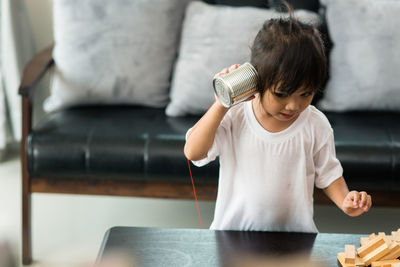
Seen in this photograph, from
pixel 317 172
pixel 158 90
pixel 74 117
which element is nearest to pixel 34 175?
pixel 74 117

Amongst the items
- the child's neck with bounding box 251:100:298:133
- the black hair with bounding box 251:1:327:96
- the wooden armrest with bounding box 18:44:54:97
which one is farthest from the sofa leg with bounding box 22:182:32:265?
the black hair with bounding box 251:1:327:96

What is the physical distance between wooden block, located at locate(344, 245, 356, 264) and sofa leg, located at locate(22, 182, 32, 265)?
127cm

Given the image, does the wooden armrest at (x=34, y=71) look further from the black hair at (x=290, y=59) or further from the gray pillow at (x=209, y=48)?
the black hair at (x=290, y=59)

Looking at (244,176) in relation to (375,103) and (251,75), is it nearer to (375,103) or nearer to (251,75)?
(251,75)

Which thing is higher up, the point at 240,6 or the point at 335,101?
the point at 240,6

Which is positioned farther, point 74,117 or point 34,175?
point 74,117

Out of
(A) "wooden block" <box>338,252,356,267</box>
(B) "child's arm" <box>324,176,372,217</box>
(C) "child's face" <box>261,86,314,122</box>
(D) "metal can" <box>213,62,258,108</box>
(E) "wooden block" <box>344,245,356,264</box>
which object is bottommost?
(A) "wooden block" <box>338,252,356,267</box>

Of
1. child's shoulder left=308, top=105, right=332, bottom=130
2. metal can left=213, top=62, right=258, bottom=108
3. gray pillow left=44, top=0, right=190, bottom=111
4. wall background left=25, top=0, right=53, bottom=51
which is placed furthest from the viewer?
wall background left=25, top=0, right=53, bottom=51

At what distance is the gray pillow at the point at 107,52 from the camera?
7.04ft

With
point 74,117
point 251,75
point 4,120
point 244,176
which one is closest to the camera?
point 251,75

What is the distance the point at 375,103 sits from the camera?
81.7 inches

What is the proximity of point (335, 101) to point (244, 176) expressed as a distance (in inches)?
40.5

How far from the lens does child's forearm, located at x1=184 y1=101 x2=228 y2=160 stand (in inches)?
42.9

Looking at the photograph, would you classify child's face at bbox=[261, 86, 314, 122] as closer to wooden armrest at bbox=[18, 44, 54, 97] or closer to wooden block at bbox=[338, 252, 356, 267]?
wooden block at bbox=[338, 252, 356, 267]
